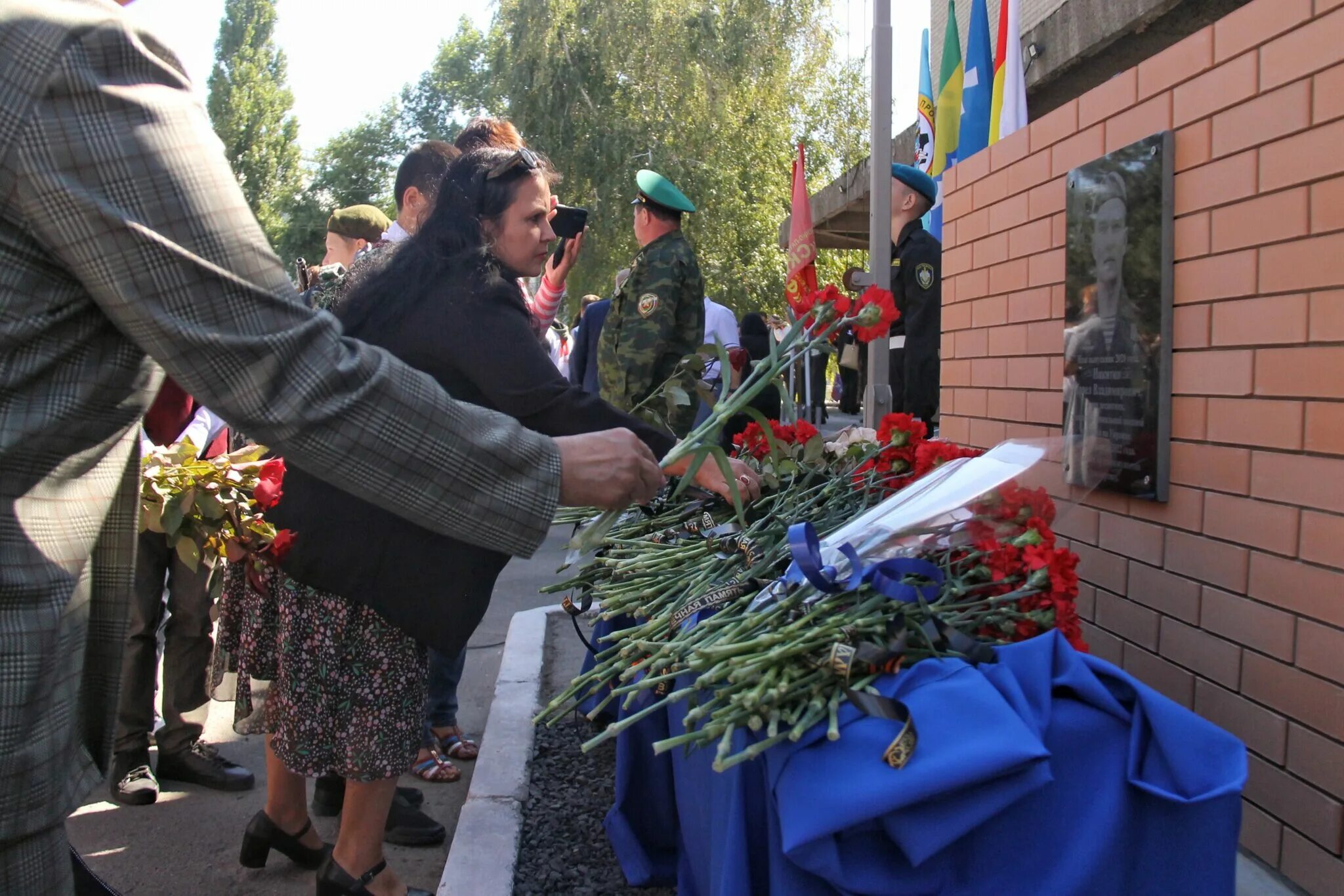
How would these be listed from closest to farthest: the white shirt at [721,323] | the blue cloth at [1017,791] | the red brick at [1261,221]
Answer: the blue cloth at [1017,791] → the red brick at [1261,221] → the white shirt at [721,323]

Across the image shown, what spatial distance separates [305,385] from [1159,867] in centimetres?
145

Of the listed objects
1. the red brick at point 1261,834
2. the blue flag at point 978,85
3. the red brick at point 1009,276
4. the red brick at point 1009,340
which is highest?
the blue flag at point 978,85

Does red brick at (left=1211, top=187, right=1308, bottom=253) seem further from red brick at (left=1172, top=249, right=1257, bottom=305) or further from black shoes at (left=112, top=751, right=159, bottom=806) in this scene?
black shoes at (left=112, top=751, right=159, bottom=806)

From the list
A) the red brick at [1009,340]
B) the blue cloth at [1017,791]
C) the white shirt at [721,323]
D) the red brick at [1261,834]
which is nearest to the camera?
the blue cloth at [1017,791]

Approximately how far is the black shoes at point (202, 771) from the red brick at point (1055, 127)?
137 inches

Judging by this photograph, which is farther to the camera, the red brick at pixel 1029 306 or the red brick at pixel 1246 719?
the red brick at pixel 1029 306

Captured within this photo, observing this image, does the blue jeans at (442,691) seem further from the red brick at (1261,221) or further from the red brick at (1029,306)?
the red brick at (1261,221)

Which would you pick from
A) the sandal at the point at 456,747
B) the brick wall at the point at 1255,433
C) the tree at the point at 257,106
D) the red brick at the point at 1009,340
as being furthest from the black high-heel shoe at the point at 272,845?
the tree at the point at 257,106

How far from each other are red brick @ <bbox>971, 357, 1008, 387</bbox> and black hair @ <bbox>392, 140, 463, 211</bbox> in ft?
7.26

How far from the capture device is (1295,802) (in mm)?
2193

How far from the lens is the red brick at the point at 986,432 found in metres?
3.53

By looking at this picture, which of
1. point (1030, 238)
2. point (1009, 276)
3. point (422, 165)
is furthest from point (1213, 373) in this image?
point (422, 165)

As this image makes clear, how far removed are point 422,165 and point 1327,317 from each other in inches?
141

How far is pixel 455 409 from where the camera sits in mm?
1330
